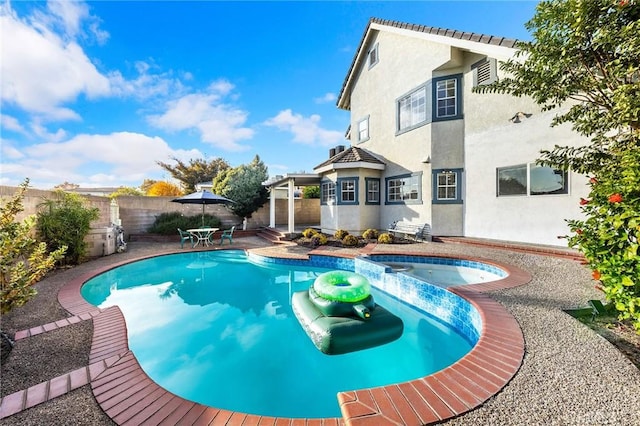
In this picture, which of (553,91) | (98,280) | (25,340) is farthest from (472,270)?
(98,280)

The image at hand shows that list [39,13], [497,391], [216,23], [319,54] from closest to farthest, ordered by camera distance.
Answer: [497,391], [39,13], [216,23], [319,54]

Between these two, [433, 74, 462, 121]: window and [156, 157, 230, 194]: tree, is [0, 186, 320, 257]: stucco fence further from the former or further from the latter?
[156, 157, 230, 194]: tree

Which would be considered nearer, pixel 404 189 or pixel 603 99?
pixel 603 99

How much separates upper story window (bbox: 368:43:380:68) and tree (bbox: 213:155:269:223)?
1109cm

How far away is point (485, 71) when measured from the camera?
11133 mm

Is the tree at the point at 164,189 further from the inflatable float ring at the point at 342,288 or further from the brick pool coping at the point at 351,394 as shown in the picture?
the inflatable float ring at the point at 342,288

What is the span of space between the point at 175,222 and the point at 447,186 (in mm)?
16897

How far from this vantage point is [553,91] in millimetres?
4801

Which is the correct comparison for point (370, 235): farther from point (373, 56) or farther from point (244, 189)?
point (373, 56)

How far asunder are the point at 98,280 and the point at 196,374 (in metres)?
6.85

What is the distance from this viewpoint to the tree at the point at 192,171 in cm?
3378

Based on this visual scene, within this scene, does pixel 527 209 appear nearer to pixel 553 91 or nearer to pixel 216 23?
pixel 553 91

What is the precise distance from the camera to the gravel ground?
2404 millimetres

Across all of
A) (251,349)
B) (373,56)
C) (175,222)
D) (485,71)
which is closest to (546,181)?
(485,71)
